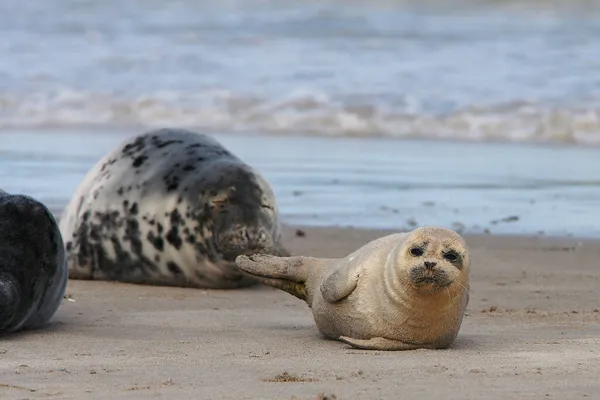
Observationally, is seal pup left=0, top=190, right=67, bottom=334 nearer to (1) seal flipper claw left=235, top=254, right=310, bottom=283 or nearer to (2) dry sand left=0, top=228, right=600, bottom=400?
(2) dry sand left=0, top=228, right=600, bottom=400

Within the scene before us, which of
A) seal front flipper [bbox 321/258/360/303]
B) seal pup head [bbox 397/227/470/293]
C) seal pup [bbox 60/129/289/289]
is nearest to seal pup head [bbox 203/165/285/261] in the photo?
seal pup [bbox 60/129/289/289]

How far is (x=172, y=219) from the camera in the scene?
7.24 metres

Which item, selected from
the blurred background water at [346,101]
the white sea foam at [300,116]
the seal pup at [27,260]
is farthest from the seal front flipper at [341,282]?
the white sea foam at [300,116]

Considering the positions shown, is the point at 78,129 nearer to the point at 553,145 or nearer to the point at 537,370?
the point at 553,145

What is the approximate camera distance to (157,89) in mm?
16219

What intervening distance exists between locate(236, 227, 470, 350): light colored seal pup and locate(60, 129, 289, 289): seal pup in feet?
6.51

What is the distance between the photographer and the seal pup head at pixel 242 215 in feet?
23.1

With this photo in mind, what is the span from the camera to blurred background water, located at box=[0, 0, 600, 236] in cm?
991

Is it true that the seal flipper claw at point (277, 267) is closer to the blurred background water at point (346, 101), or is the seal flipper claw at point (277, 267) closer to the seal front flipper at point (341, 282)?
the seal front flipper at point (341, 282)

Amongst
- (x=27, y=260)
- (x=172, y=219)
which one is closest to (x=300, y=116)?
(x=172, y=219)

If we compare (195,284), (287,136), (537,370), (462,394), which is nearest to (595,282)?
(195,284)

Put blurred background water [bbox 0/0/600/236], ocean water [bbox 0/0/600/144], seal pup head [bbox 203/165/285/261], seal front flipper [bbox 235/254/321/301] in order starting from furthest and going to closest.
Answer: ocean water [bbox 0/0/600/144] → blurred background water [bbox 0/0/600/236] → seal pup head [bbox 203/165/285/261] → seal front flipper [bbox 235/254/321/301]

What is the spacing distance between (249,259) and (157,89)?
11.0 metres

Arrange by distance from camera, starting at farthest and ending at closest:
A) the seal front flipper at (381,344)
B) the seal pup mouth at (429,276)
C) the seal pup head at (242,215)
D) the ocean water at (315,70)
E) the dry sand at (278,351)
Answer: the ocean water at (315,70) < the seal pup head at (242,215) < the seal front flipper at (381,344) < the seal pup mouth at (429,276) < the dry sand at (278,351)
